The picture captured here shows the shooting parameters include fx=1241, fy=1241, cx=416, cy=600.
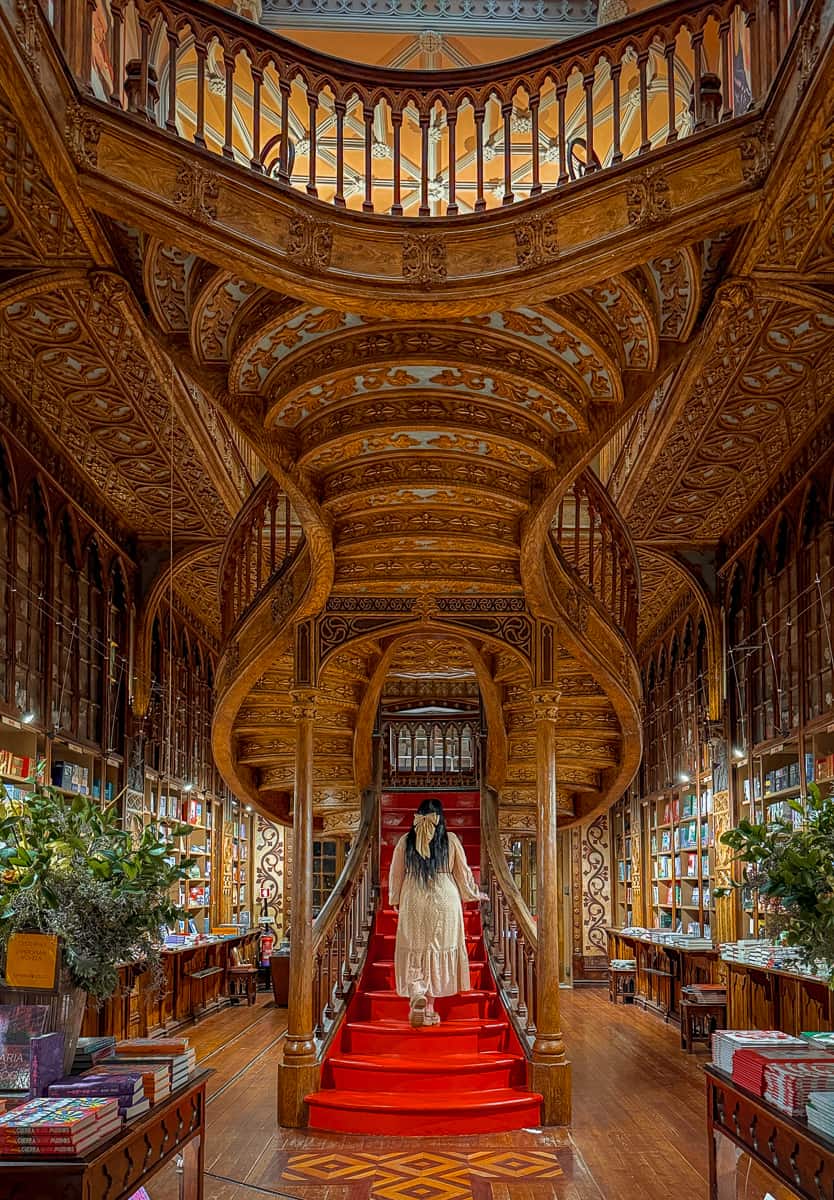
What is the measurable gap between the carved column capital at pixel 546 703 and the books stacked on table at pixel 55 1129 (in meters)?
5.27

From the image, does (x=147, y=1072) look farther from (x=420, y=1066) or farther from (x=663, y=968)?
(x=663, y=968)

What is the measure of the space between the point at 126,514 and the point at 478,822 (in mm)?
4489

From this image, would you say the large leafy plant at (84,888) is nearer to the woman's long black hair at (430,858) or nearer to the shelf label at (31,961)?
the shelf label at (31,961)

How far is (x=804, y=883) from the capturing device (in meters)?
3.85

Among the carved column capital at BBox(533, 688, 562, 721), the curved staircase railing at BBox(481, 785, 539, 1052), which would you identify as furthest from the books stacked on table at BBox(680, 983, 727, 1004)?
the carved column capital at BBox(533, 688, 562, 721)

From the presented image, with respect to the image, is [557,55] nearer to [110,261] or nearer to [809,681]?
[110,261]

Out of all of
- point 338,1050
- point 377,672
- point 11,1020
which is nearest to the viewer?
point 11,1020

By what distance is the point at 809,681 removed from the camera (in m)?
8.91

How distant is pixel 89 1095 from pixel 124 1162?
→ 23 centimetres

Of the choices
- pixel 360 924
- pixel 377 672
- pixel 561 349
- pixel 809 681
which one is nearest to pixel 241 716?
pixel 377 672

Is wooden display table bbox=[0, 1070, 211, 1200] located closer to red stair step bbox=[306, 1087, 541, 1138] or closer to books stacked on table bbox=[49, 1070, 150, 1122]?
books stacked on table bbox=[49, 1070, 150, 1122]

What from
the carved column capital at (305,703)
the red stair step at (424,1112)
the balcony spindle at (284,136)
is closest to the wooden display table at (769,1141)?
the red stair step at (424,1112)

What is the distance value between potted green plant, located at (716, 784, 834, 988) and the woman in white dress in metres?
4.73

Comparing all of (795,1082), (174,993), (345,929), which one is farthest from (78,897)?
(174,993)
